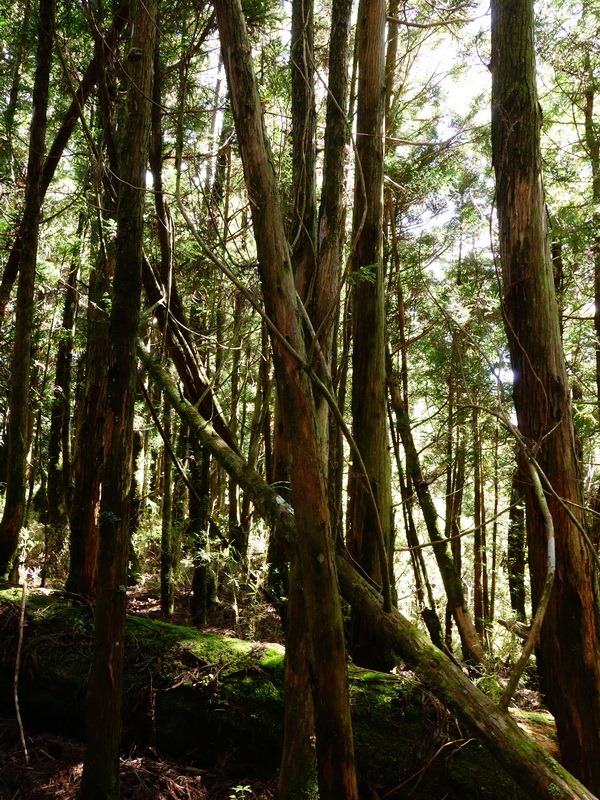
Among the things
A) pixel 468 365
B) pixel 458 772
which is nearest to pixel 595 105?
pixel 468 365

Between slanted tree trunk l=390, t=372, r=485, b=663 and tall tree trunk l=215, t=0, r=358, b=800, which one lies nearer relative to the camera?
tall tree trunk l=215, t=0, r=358, b=800

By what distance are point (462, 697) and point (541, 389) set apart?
2.27 m

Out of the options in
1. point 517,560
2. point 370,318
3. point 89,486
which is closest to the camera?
point 370,318

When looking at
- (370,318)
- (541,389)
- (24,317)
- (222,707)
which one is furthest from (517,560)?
(24,317)

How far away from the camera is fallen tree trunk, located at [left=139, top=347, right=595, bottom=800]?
95.3 inches

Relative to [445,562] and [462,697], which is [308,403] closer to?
[462,697]

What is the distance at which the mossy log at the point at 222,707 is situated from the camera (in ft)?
12.1

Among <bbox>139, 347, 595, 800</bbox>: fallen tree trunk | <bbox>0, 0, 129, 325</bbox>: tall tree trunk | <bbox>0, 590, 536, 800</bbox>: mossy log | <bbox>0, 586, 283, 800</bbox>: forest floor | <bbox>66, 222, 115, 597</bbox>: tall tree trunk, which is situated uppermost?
<bbox>0, 0, 129, 325</bbox>: tall tree trunk

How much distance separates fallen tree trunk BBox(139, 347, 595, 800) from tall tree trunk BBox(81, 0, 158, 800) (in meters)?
0.98

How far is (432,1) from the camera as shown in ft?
23.7

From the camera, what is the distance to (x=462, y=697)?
261 cm

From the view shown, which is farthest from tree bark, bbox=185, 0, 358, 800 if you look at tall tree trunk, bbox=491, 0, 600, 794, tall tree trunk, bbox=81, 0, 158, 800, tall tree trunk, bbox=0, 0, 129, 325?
tall tree trunk, bbox=0, 0, 129, 325

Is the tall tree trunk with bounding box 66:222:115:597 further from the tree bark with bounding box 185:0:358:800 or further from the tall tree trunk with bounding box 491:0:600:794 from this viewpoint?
the tall tree trunk with bounding box 491:0:600:794

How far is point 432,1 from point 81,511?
7.78m
